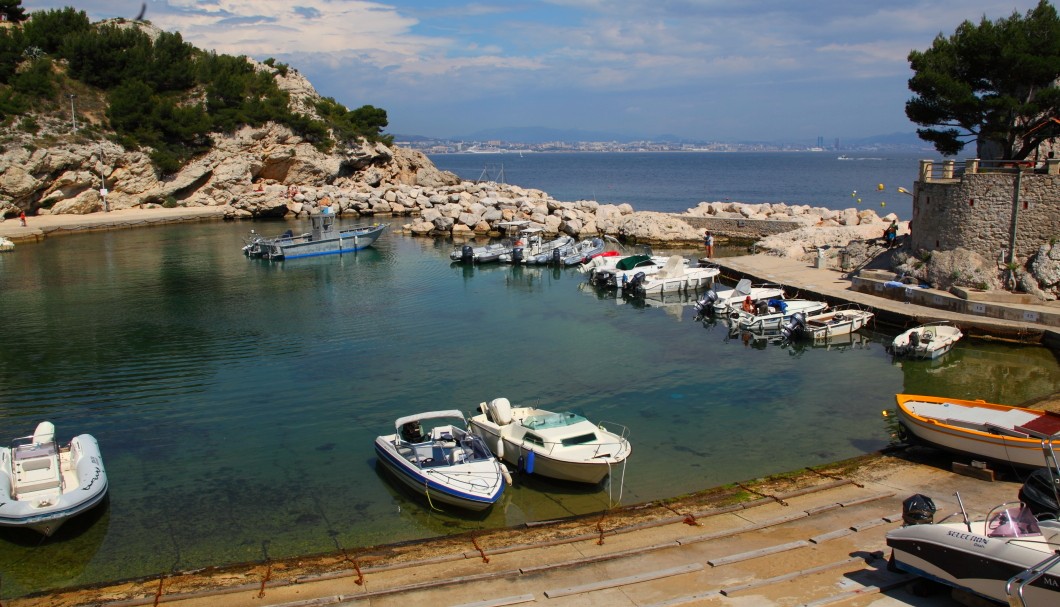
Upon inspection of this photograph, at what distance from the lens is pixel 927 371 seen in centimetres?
2392

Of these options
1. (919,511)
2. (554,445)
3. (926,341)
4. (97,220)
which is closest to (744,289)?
(926,341)

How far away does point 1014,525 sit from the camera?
959 cm

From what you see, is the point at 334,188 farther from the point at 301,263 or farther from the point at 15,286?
the point at 15,286

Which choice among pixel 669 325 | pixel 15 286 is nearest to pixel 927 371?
pixel 669 325

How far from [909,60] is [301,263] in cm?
Result: 3247

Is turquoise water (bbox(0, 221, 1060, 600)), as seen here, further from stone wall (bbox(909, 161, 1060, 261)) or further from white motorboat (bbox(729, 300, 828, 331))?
stone wall (bbox(909, 161, 1060, 261))

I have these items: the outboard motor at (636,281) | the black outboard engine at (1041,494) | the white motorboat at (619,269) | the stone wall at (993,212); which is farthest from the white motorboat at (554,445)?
the white motorboat at (619,269)

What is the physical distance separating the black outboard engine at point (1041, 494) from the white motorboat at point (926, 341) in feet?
41.9

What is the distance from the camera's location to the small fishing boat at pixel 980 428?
1494 cm

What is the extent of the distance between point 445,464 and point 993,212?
22.7 metres

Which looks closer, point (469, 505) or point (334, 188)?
point (469, 505)

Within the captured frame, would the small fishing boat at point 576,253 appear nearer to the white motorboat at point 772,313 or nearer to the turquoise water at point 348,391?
the turquoise water at point 348,391

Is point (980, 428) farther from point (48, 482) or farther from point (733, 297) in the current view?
point (48, 482)

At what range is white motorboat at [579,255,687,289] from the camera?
36594mm
